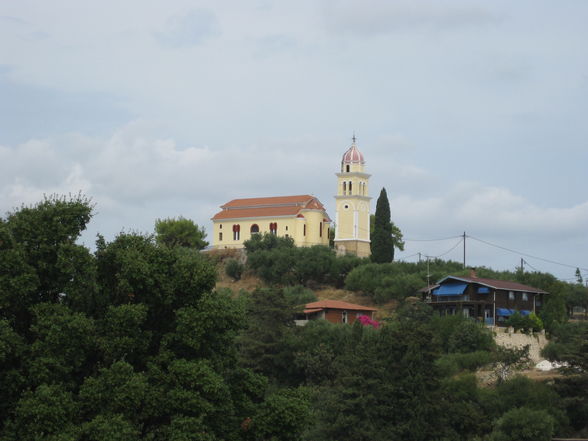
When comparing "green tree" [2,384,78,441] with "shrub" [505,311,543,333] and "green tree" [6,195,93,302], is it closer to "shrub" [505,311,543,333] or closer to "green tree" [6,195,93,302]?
"green tree" [6,195,93,302]

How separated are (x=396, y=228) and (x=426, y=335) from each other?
54.4m

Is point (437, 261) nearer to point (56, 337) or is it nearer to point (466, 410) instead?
point (466, 410)

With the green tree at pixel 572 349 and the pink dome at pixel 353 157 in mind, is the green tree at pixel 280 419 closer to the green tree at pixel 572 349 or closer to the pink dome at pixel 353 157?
the green tree at pixel 572 349

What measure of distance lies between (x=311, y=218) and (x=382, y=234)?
10.0 meters

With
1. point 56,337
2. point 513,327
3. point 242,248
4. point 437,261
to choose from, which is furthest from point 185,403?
point 242,248

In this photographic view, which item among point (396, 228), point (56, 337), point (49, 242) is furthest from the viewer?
point (396, 228)

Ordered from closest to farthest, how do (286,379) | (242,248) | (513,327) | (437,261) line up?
(286,379), (513,327), (437,261), (242,248)

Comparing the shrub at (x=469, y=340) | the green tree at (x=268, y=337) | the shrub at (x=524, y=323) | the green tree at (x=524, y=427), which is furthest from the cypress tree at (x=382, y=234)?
the green tree at (x=524, y=427)

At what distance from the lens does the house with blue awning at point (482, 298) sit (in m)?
55.3

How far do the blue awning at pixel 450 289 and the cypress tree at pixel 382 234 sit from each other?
12.5 m

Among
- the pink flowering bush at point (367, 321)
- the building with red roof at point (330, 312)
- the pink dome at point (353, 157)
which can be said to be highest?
the pink dome at point (353, 157)

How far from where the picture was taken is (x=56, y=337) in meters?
18.5

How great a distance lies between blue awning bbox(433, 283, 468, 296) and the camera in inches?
2210

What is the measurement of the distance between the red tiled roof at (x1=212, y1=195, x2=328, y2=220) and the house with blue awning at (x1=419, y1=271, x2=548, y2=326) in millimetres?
23512
